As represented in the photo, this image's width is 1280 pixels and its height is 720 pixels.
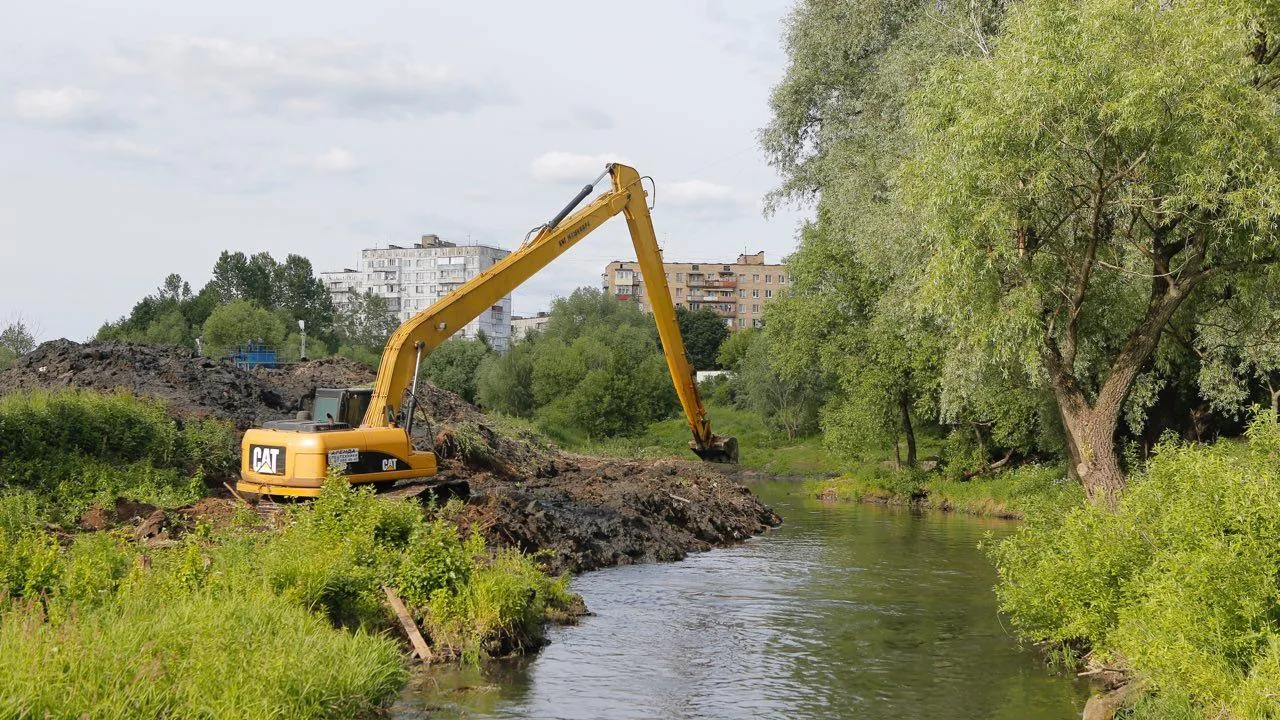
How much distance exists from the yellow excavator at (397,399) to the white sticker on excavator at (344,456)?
14 millimetres

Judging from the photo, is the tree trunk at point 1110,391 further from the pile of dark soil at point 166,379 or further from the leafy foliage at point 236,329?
the leafy foliage at point 236,329

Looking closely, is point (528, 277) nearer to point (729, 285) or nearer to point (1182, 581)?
point (1182, 581)

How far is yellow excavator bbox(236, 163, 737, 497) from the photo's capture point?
16.3m

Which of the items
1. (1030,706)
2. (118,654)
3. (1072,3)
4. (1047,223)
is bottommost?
(1030,706)

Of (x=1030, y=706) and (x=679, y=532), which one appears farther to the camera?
(x=679, y=532)

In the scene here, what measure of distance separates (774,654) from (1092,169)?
8.15 m

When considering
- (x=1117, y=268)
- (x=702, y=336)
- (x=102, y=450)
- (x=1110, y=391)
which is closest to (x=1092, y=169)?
(x=1117, y=268)

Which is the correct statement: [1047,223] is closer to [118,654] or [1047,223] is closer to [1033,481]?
[118,654]

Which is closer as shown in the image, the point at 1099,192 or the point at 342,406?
the point at 1099,192

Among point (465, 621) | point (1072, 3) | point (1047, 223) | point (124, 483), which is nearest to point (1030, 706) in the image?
point (465, 621)

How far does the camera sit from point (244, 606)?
33.3 ft

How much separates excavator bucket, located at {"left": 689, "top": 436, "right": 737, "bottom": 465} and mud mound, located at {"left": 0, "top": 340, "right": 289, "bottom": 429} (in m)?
10.1

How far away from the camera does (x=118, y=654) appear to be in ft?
26.8

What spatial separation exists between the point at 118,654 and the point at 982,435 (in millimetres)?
34158
